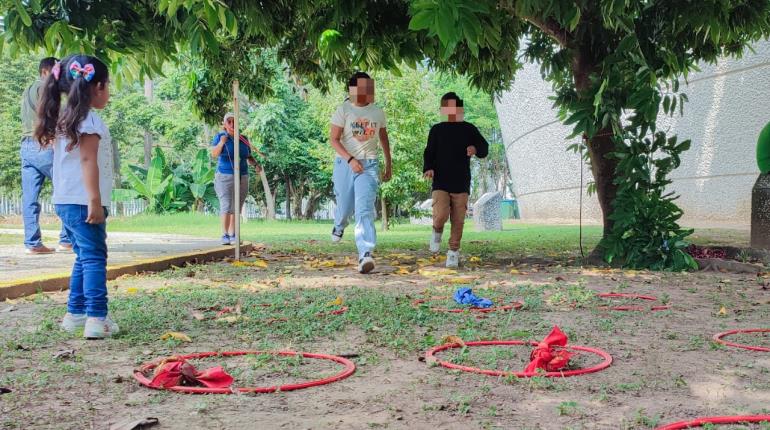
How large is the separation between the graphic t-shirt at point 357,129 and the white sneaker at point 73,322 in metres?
3.47

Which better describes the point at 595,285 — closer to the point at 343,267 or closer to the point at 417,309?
the point at 417,309

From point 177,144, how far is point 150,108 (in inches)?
75.1

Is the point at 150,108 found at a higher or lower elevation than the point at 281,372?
higher

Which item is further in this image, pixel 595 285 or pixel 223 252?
pixel 223 252

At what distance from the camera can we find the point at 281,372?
10.7 ft

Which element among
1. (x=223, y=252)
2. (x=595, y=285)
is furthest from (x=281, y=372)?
(x=223, y=252)

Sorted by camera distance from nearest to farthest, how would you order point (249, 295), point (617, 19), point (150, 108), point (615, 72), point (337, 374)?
1. point (337, 374)
2. point (249, 295)
3. point (617, 19)
4. point (615, 72)
5. point (150, 108)

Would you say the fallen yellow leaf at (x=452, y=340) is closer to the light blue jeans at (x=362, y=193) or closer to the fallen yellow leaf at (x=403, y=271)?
the light blue jeans at (x=362, y=193)

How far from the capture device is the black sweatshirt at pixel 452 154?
7.87 metres

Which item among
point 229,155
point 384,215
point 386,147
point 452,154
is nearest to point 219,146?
point 229,155

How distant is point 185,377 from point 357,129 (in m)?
4.49

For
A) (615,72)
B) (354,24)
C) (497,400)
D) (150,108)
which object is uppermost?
(150,108)

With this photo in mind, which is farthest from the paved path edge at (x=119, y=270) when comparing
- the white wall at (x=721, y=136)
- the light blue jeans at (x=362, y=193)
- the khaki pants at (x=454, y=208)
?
the white wall at (x=721, y=136)

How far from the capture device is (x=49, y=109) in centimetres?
395
